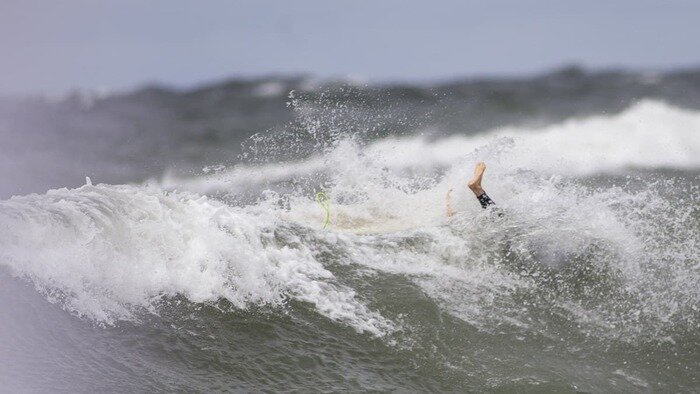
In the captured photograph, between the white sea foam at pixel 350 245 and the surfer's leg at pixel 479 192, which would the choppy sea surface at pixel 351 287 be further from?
the surfer's leg at pixel 479 192

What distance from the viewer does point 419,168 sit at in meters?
14.9

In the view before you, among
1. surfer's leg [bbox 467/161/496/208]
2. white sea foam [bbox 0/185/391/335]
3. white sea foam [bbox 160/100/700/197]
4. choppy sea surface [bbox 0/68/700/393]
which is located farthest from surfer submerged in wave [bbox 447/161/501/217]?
white sea foam [bbox 160/100/700/197]

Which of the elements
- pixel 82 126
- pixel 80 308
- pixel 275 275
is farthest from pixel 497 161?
pixel 82 126

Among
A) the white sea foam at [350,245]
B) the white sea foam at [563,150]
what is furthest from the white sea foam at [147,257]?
the white sea foam at [563,150]

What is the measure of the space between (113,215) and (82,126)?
15042 mm

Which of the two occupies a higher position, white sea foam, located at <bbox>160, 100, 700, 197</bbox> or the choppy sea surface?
white sea foam, located at <bbox>160, 100, 700, 197</bbox>

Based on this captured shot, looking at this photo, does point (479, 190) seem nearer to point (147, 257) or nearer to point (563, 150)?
point (147, 257)

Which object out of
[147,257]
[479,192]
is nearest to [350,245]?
[479,192]

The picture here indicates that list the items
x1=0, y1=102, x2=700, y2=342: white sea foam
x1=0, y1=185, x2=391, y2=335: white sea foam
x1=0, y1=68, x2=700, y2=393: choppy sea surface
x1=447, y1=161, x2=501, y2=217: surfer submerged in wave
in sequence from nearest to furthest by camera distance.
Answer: x1=0, y1=68, x2=700, y2=393: choppy sea surface
x1=0, y1=185, x2=391, y2=335: white sea foam
x1=0, y1=102, x2=700, y2=342: white sea foam
x1=447, y1=161, x2=501, y2=217: surfer submerged in wave

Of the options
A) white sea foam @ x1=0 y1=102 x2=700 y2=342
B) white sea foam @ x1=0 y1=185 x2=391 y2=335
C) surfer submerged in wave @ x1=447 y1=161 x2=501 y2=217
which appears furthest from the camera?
surfer submerged in wave @ x1=447 y1=161 x2=501 y2=217

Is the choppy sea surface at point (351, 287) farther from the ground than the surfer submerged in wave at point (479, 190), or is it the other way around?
the surfer submerged in wave at point (479, 190)

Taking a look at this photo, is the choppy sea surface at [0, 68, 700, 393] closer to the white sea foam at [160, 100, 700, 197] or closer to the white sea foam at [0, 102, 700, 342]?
the white sea foam at [0, 102, 700, 342]

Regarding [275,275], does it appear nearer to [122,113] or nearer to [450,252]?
[450,252]

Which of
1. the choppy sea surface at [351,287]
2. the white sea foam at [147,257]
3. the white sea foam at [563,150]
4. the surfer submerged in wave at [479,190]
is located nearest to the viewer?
the choppy sea surface at [351,287]
